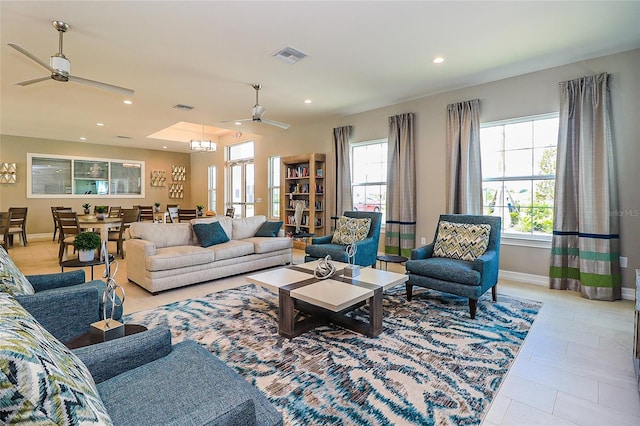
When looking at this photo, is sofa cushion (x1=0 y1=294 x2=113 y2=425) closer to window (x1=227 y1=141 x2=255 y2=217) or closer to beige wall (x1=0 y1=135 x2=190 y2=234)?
window (x1=227 y1=141 x2=255 y2=217)

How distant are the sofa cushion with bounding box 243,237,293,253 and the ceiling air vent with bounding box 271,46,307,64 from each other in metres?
2.64

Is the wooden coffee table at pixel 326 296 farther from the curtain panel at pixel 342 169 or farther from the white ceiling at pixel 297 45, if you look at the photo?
the curtain panel at pixel 342 169

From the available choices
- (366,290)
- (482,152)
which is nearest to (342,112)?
(482,152)

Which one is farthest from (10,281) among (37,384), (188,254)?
(188,254)

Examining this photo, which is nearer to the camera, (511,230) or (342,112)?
(511,230)

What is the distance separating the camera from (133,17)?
2969mm

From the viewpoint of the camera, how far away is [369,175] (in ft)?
20.5

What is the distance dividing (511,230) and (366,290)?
10.3 feet

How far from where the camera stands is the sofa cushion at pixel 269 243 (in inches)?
193

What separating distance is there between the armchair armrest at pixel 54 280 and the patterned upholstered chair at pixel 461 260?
3106 mm

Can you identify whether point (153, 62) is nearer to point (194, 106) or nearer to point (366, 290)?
point (194, 106)

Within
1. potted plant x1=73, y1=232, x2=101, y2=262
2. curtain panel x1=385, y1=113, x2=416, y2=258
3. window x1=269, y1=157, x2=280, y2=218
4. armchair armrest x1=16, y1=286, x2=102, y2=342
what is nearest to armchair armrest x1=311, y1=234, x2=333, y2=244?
curtain panel x1=385, y1=113, x2=416, y2=258

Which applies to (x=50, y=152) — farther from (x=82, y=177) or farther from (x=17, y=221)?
(x=17, y=221)

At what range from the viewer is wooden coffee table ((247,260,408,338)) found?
2.52 meters
